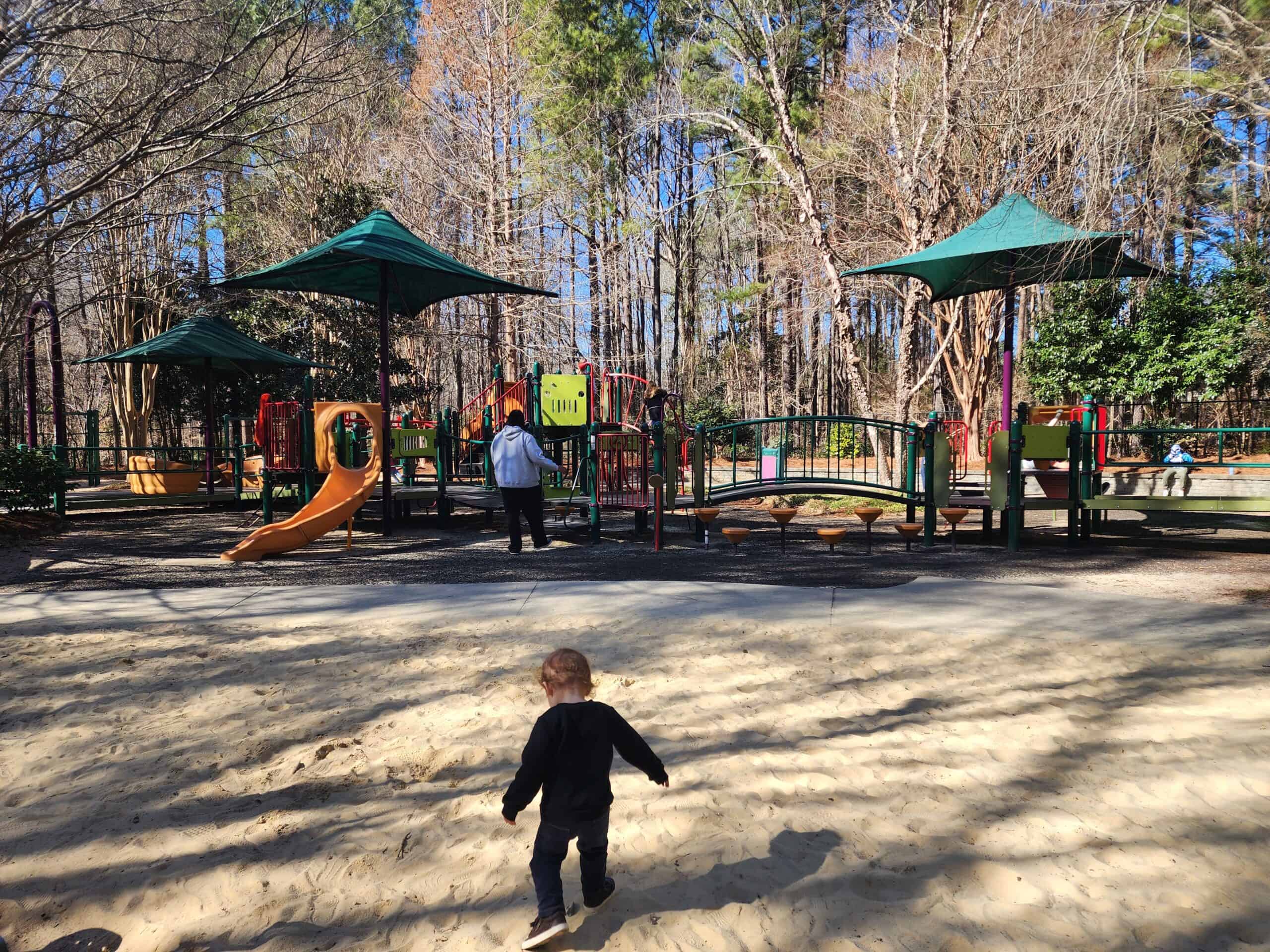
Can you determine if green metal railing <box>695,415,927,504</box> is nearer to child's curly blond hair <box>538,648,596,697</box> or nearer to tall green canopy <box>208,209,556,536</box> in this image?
tall green canopy <box>208,209,556,536</box>

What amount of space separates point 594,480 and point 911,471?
4.09 meters

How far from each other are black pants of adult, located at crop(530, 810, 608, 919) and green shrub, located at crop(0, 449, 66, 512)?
1267 cm

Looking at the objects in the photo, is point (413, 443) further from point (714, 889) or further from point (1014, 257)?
point (714, 889)

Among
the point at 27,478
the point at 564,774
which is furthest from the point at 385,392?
the point at 564,774

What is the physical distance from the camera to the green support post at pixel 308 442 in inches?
467

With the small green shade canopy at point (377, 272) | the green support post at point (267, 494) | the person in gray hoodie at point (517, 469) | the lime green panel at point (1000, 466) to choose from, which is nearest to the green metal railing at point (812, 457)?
the lime green panel at point (1000, 466)

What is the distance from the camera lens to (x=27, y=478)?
12.4m

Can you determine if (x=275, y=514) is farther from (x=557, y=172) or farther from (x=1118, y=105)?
(x=557, y=172)

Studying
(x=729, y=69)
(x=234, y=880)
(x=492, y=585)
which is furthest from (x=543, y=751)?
(x=729, y=69)

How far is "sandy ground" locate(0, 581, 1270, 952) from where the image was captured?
3.16 meters

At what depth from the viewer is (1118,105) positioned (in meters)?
7.11

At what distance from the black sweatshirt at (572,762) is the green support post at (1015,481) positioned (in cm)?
810

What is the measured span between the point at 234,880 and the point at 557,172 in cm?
Answer: 2594

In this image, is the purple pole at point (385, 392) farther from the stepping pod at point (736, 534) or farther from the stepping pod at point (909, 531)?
the stepping pod at point (909, 531)
